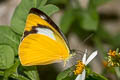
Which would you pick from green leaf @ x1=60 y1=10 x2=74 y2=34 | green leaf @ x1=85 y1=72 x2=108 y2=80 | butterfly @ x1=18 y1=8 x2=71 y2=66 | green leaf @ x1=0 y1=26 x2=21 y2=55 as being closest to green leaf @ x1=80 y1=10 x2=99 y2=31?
green leaf @ x1=60 y1=10 x2=74 y2=34

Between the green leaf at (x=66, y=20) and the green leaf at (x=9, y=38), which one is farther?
the green leaf at (x=66, y=20)

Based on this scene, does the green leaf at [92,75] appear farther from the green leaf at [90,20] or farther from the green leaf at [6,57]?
the green leaf at [90,20]

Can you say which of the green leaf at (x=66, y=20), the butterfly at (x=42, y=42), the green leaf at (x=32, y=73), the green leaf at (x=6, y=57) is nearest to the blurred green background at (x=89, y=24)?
the green leaf at (x=66, y=20)

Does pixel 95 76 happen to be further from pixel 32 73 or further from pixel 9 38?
pixel 9 38

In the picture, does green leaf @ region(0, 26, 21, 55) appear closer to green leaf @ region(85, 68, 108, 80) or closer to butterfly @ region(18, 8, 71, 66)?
butterfly @ region(18, 8, 71, 66)

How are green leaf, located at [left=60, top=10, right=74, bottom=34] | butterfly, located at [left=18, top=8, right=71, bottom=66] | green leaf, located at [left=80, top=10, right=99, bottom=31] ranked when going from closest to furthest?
butterfly, located at [left=18, top=8, right=71, bottom=66] → green leaf, located at [left=80, top=10, right=99, bottom=31] → green leaf, located at [left=60, top=10, right=74, bottom=34]

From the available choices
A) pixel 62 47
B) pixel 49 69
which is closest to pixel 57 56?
pixel 62 47

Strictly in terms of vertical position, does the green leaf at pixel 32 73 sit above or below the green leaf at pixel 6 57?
below

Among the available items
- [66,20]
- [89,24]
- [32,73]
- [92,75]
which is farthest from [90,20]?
[92,75]
